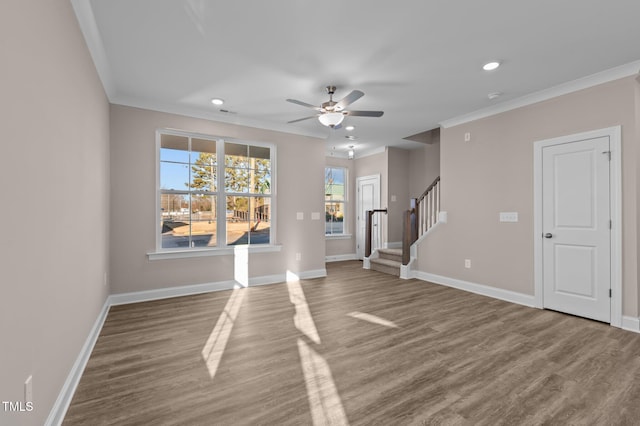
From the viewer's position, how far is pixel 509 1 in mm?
2225

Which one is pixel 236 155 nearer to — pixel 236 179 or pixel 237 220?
pixel 236 179

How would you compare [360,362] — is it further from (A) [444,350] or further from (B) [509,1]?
(B) [509,1]

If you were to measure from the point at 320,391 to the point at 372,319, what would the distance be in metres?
1.54

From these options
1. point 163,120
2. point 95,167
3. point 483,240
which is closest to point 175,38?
point 95,167

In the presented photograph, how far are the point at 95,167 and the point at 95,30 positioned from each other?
49.1 inches

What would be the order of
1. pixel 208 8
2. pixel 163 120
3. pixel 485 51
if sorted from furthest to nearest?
pixel 163 120
pixel 485 51
pixel 208 8

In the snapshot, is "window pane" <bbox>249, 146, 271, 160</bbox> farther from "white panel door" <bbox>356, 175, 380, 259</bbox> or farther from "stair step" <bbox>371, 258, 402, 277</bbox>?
"stair step" <bbox>371, 258, 402, 277</bbox>

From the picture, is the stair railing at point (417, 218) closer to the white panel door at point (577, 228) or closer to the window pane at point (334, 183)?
the white panel door at point (577, 228)

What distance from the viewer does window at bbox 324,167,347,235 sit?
7.74m

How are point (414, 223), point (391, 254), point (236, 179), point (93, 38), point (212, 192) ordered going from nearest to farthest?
point (93, 38), point (212, 192), point (236, 179), point (414, 223), point (391, 254)

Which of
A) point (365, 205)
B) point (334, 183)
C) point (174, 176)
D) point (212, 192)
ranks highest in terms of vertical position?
point (334, 183)

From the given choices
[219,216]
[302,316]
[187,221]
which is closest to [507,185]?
[302,316]

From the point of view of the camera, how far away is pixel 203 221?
4680mm

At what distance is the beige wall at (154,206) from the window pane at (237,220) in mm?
334
